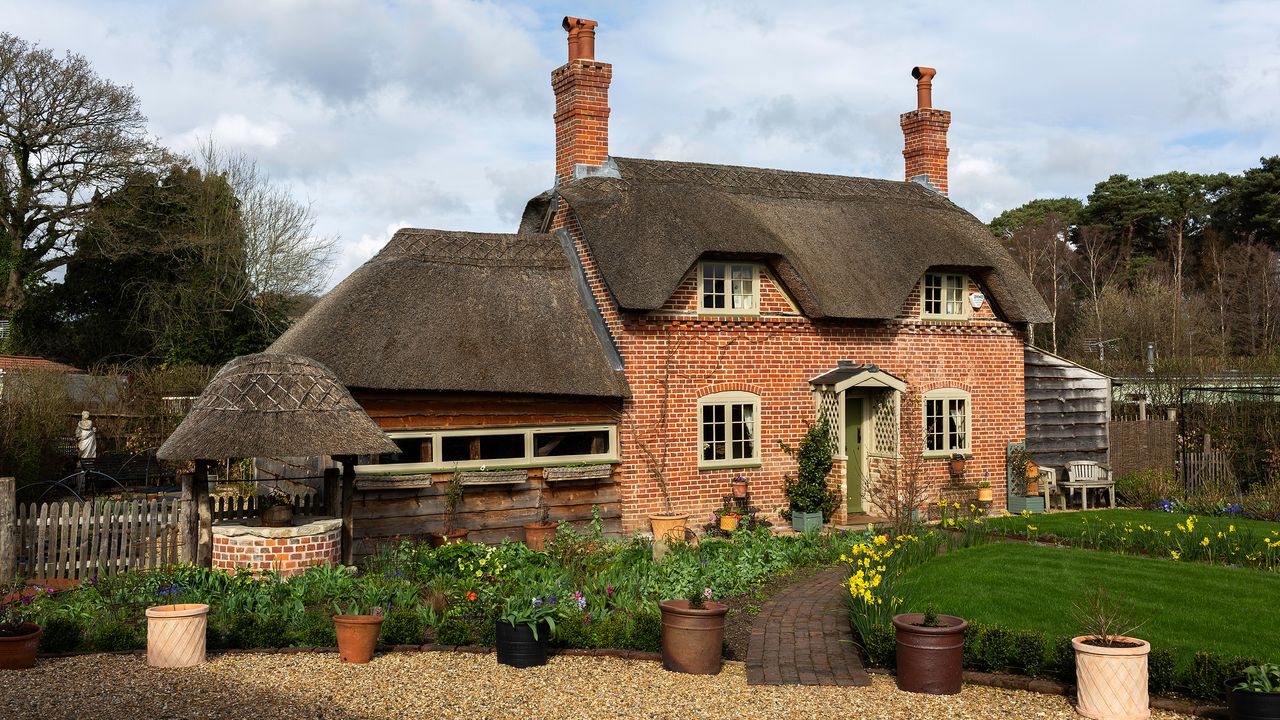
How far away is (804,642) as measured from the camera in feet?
30.5

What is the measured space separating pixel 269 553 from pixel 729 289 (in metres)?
8.31

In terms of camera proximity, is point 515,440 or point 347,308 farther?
point 515,440

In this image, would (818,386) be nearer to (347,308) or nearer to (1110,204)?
(347,308)

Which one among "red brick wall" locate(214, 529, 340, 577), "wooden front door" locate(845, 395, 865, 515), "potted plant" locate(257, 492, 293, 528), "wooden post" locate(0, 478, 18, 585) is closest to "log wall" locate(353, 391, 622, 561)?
"potted plant" locate(257, 492, 293, 528)

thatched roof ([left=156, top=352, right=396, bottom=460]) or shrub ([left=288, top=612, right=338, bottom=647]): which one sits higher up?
thatched roof ([left=156, top=352, right=396, bottom=460])

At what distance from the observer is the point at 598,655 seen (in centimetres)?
891

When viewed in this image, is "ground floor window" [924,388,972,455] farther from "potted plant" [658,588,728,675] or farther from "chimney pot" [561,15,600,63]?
"potted plant" [658,588,728,675]

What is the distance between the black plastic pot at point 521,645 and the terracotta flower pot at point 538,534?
489 cm

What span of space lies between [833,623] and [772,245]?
7.67m

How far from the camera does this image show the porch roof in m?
16.5

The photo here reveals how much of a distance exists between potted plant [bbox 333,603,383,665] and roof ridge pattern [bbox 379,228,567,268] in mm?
7563

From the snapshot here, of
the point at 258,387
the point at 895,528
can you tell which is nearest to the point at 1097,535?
the point at 895,528

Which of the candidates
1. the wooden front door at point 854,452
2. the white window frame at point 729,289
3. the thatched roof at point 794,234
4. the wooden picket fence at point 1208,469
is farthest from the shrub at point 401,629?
the wooden picket fence at point 1208,469

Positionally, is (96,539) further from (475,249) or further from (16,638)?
(475,249)
